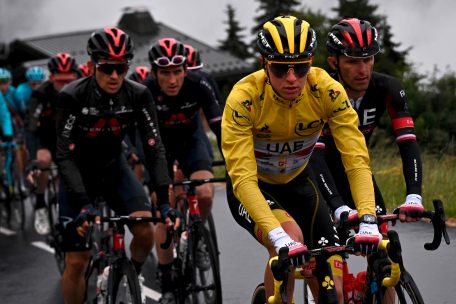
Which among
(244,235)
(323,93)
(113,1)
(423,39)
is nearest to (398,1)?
(423,39)

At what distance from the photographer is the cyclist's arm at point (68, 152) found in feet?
23.4

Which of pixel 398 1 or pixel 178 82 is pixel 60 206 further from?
pixel 398 1

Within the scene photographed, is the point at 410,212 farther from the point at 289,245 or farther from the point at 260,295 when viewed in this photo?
the point at 260,295

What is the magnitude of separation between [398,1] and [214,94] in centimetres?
8371

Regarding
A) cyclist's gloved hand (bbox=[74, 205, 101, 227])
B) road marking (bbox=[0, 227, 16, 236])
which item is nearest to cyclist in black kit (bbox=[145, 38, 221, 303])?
cyclist's gloved hand (bbox=[74, 205, 101, 227])

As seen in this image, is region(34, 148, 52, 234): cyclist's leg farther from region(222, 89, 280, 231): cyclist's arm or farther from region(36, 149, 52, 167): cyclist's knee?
region(222, 89, 280, 231): cyclist's arm

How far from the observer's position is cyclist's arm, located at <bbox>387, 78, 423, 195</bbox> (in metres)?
6.51

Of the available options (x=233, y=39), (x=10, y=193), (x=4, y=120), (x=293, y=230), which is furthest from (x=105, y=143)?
(x=233, y=39)

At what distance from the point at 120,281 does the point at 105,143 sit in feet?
4.17

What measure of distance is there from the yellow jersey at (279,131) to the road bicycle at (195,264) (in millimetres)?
1932

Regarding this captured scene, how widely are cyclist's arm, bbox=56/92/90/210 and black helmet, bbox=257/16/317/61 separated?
6.57 ft

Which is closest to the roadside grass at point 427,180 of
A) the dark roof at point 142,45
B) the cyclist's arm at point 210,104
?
the cyclist's arm at point 210,104

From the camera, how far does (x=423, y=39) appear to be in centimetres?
8469

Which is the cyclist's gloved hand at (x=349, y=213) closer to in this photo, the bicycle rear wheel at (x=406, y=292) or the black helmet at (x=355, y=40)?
the bicycle rear wheel at (x=406, y=292)
